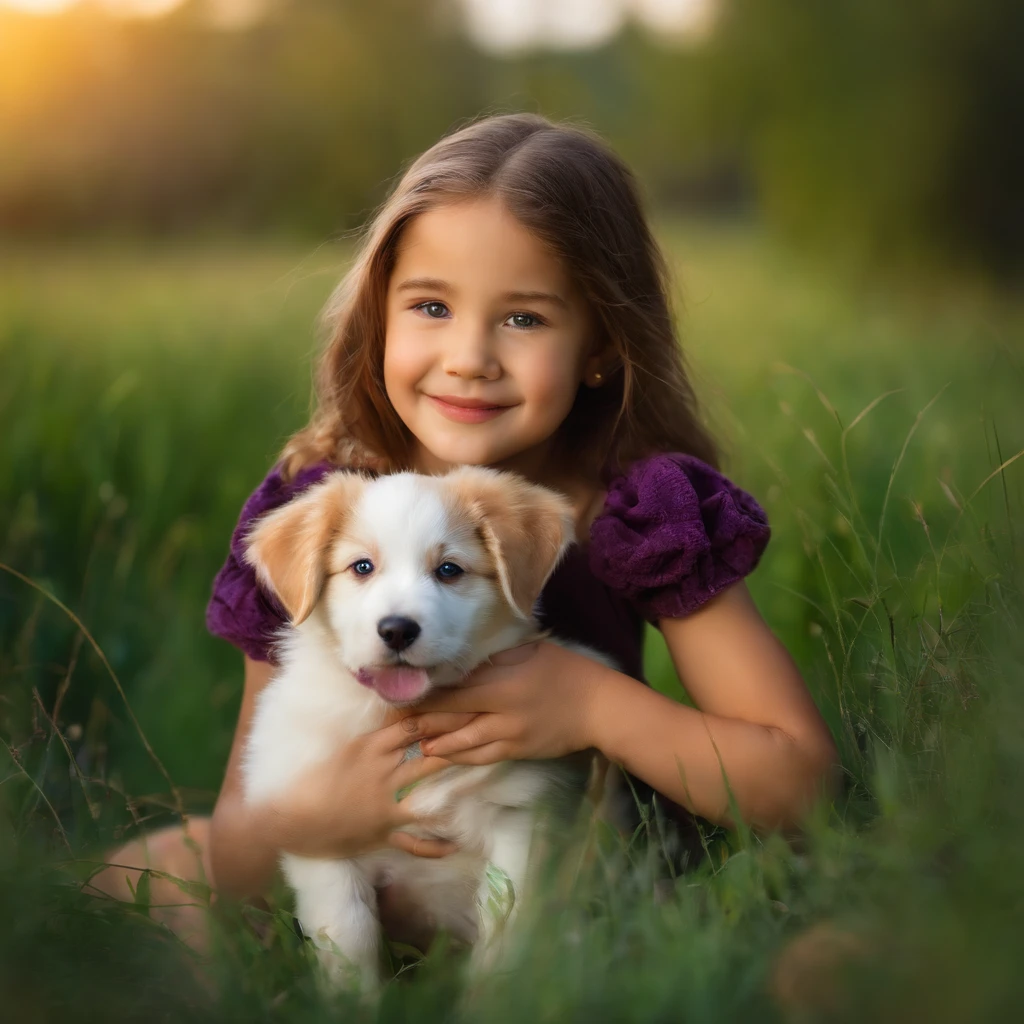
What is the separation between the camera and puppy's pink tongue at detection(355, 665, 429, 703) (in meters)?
2.15

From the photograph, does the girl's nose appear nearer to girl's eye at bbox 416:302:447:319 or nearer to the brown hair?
girl's eye at bbox 416:302:447:319

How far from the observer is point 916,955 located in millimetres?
1413

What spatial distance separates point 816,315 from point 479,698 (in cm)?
817

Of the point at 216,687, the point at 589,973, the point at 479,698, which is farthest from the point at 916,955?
the point at 216,687

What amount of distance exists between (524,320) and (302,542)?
2.60 feet

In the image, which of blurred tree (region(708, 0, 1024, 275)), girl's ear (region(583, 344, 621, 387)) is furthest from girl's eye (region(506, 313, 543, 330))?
blurred tree (region(708, 0, 1024, 275))

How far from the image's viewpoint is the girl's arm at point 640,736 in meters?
2.24

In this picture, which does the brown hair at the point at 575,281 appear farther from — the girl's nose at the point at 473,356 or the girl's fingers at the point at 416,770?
the girl's fingers at the point at 416,770

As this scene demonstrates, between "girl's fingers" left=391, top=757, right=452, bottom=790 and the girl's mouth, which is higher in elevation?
the girl's mouth

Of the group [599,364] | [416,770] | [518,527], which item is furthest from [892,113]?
[416,770]

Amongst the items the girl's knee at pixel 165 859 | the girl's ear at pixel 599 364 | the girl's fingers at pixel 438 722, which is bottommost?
the girl's knee at pixel 165 859

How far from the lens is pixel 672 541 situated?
2.37 m

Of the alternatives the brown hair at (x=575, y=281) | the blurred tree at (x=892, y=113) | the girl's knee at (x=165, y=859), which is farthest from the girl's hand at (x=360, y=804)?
the blurred tree at (x=892, y=113)

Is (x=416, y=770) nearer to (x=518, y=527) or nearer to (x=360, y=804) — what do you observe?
(x=360, y=804)
